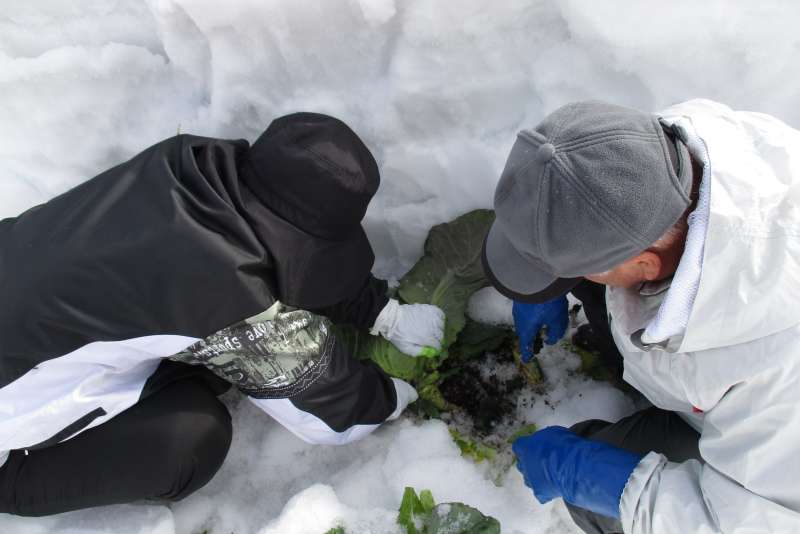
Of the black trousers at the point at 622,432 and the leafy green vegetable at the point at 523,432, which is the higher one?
the black trousers at the point at 622,432

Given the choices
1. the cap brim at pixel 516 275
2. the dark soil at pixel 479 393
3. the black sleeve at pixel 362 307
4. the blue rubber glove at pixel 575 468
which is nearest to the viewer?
the cap brim at pixel 516 275

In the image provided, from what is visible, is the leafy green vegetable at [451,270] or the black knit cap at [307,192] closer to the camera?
the black knit cap at [307,192]

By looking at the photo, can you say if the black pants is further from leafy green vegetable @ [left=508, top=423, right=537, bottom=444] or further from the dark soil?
leafy green vegetable @ [left=508, top=423, right=537, bottom=444]

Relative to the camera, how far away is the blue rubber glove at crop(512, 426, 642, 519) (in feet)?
4.49

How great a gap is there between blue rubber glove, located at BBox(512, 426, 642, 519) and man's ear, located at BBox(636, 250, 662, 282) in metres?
0.53

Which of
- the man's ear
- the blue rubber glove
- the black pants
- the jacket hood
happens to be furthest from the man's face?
the black pants

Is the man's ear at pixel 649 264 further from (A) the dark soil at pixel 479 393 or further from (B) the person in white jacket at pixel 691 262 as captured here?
(A) the dark soil at pixel 479 393

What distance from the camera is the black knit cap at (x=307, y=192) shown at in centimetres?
130

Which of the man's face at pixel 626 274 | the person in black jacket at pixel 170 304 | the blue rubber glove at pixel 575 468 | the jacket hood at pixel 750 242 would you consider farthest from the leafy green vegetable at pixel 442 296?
the jacket hood at pixel 750 242

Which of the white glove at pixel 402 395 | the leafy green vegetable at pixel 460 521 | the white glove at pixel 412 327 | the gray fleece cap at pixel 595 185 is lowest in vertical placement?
the leafy green vegetable at pixel 460 521

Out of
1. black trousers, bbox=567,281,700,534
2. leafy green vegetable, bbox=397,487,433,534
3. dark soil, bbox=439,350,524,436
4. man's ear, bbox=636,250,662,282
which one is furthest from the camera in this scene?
dark soil, bbox=439,350,524,436

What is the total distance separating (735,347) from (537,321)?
647 millimetres

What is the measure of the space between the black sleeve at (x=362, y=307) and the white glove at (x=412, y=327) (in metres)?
0.02

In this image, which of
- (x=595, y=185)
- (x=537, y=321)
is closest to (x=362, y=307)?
(x=537, y=321)
